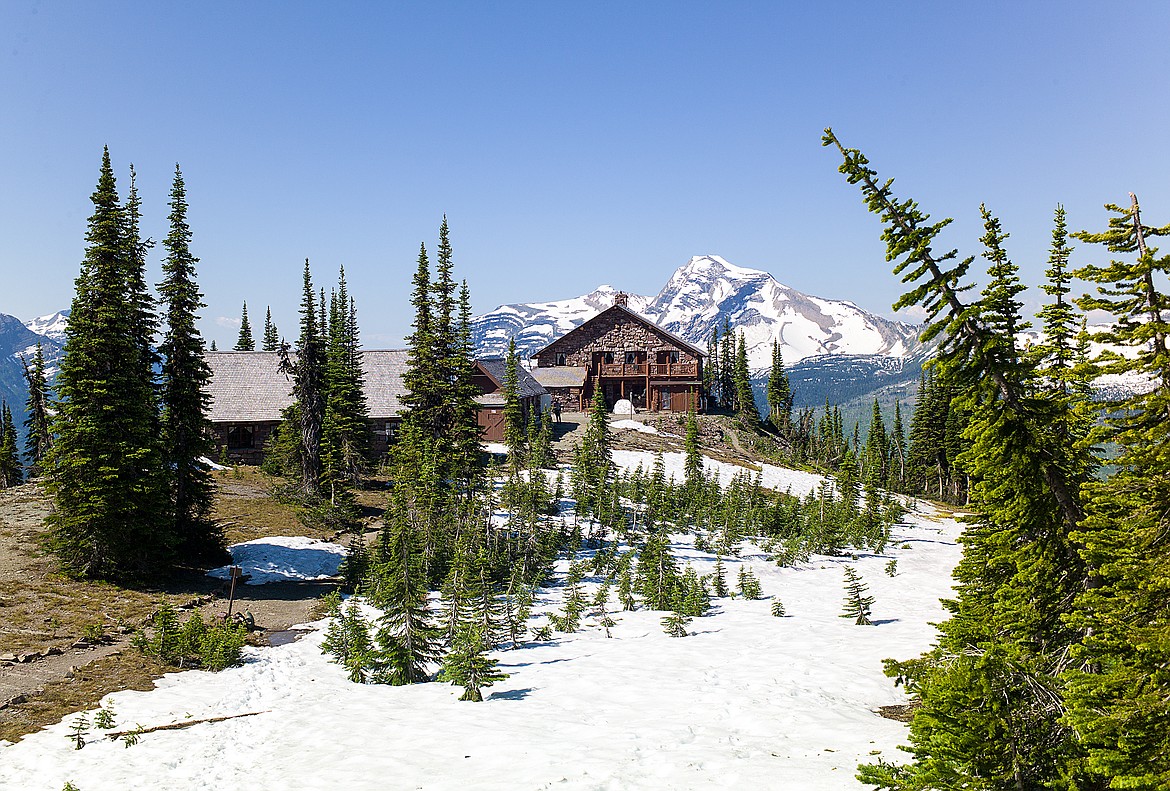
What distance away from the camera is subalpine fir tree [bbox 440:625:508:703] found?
50.4 feet

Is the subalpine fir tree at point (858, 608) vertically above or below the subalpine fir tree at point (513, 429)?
below

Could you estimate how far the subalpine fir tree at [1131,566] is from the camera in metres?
6.54

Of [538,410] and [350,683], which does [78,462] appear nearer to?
[350,683]

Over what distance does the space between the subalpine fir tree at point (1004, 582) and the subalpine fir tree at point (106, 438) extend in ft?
85.1

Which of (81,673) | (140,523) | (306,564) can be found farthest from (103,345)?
(81,673)

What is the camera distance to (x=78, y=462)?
2359cm

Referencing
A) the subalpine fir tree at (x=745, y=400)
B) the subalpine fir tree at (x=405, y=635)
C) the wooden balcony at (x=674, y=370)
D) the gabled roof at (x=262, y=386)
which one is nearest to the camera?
the subalpine fir tree at (x=405, y=635)

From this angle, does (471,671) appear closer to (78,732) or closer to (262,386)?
(78,732)

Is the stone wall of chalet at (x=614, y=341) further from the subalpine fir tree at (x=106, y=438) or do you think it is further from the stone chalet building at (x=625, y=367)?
the subalpine fir tree at (x=106, y=438)

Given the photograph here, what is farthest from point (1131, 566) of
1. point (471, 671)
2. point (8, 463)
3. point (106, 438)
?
point (8, 463)

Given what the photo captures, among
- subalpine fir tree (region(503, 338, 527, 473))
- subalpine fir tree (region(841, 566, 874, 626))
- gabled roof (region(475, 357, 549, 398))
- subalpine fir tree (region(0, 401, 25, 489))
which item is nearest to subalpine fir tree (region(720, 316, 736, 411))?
gabled roof (region(475, 357, 549, 398))

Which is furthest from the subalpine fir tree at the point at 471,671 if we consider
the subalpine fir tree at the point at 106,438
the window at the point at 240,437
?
the window at the point at 240,437

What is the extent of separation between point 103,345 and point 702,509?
30715mm

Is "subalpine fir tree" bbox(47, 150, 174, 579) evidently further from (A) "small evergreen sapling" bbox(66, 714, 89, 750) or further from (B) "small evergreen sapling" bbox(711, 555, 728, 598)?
(B) "small evergreen sapling" bbox(711, 555, 728, 598)
